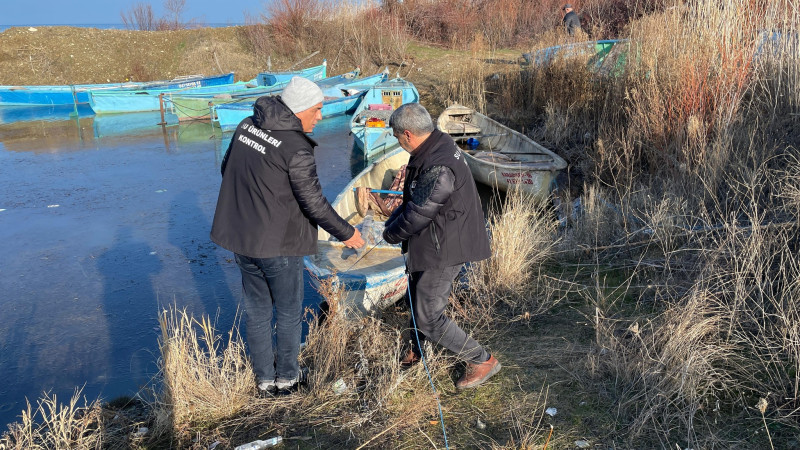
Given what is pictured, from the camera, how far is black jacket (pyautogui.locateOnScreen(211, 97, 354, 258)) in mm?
3248

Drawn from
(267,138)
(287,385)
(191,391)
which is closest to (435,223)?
(267,138)

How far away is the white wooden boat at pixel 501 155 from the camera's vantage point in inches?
329

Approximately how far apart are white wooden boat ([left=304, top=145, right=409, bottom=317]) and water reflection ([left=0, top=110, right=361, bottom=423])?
64cm

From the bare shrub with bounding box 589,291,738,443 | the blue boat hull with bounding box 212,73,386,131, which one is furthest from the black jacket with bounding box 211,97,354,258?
the blue boat hull with bounding box 212,73,386,131

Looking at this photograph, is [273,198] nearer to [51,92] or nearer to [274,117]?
[274,117]

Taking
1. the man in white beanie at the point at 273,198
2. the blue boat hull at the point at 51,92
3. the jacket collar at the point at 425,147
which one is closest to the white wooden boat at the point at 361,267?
the man in white beanie at the point at 273,198

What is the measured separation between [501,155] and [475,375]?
656cm

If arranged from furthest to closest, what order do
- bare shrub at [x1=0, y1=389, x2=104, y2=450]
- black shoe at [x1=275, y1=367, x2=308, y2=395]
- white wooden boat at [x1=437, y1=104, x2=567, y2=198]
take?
1. white wooden boat at [x1=437, y1=104, x2=567, y2=198]
2. black shoe at [x1=275, y1=367, x2=308, y2=395]
3. bare shrub at [x1=0, y1=389, x2=104, y2=450]

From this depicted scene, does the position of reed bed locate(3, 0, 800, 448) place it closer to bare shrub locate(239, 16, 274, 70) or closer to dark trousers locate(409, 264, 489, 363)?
dark trousers locate(409, 264, 489, 363)

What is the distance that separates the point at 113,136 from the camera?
612 inches

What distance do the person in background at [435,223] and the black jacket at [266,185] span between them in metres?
0.58

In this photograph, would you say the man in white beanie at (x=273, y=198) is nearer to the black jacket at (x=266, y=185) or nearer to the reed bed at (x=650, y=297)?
the black jacket at (x=266, y=185)

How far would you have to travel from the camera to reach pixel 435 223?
3385 mm

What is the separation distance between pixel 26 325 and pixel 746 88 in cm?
834
